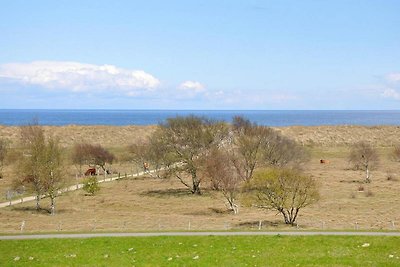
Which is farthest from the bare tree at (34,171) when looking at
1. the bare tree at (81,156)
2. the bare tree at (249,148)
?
the bare tree at (81,156)

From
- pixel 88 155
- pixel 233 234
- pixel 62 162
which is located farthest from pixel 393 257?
pixel 88 155

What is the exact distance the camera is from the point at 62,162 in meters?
52.9

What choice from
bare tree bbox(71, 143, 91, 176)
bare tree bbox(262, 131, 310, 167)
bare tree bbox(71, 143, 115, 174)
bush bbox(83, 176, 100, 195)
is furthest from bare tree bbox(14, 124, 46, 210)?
bare tree bbox(262, 131, 310, 167)

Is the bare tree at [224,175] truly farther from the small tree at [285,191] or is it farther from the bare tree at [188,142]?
the small tree at [285,191]

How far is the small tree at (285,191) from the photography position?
4172 centimetres

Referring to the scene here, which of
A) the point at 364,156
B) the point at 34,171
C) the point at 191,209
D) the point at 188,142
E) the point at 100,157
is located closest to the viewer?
the point at 34,171

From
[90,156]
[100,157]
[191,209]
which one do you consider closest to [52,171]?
[191,209]

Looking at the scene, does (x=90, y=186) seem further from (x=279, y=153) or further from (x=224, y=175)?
(x=279, y=153)

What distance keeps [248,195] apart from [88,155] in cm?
4385

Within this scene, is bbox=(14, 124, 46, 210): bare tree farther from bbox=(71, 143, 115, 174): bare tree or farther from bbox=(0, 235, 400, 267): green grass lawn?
bbox=(71, 143, 115, 174): bare tree

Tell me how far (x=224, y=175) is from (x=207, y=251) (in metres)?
22.9

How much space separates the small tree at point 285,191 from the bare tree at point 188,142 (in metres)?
18.3

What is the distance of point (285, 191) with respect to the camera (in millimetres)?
42125

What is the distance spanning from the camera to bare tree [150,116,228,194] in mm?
62562
